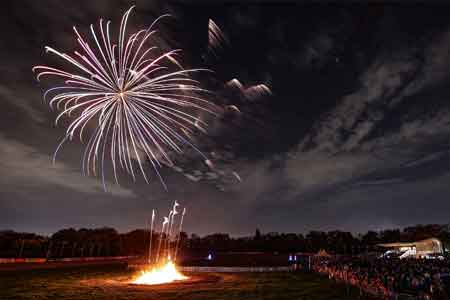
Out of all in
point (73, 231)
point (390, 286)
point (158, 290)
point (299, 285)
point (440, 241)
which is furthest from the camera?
point (73, 231)

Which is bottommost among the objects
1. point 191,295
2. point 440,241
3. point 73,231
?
point 191,295

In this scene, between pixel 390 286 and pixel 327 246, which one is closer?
pixel 390 286

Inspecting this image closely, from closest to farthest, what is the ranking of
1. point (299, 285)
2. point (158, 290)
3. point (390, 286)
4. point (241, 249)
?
point (390, 286) < point (158, 290) < point (299, 285) < point (241, 249)

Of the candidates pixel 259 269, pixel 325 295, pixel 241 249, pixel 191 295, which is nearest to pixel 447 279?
pixel 325 295

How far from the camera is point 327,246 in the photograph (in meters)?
130

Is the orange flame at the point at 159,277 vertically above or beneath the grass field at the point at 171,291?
above

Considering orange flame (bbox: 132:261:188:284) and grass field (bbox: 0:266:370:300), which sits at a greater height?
orange flame (bbox: 132:261:188:284)

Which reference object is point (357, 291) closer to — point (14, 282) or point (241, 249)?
point (14, 282)

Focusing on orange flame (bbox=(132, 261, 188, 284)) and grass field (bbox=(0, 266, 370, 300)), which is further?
orange flame (bbox=(132, 261, 188, 284))

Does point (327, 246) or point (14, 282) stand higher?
point (327, 246)

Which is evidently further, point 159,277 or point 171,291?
point 159,277

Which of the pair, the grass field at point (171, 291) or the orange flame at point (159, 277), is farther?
the orange flame at point (159, 277)

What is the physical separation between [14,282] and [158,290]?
15.3 m

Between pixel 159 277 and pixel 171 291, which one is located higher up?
pixel 159 277
